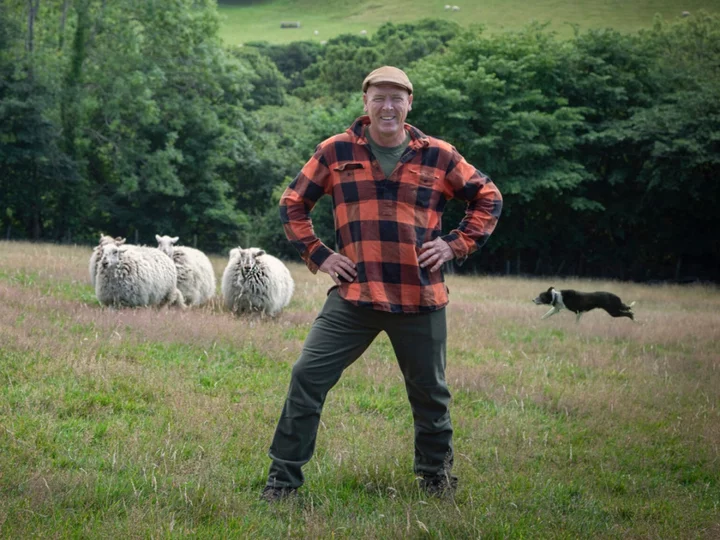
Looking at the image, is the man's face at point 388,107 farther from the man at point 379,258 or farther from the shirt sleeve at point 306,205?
the shirt sleeve at point 306,205

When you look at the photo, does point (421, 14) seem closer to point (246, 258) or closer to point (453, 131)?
point (453, 131)

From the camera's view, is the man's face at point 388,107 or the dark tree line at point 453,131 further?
the dark tree line at point 453,131

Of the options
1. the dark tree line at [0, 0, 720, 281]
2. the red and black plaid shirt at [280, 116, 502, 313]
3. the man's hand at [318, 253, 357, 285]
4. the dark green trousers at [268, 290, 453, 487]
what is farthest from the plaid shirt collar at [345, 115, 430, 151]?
the dark tree line at [0, 0, 720, 281]

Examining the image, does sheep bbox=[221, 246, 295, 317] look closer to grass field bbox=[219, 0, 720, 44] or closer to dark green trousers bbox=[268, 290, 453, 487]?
dark green trousers bbox=[268, 290, 453, 487]

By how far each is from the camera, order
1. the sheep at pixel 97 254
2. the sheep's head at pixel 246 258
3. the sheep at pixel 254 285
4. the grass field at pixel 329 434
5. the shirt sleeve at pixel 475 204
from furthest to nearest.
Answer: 1. the sheep at pixel 97 254
2. the sheep's head at pixel 246 258
3. the sheep at pixel 254 285
4. the shirt sleeve at pixel 475 204
5. the grass field at pixel 329 434

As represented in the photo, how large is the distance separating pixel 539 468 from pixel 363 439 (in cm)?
143

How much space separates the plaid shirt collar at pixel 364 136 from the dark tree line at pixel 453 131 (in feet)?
88.8

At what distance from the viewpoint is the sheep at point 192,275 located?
44.9ft

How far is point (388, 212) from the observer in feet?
16.6

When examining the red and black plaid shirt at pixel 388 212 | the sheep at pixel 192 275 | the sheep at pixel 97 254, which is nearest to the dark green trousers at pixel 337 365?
the red and black plaid shirt at pixel 388 212

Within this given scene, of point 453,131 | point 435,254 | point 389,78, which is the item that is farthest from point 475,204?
point 453,131

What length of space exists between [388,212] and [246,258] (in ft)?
27.2

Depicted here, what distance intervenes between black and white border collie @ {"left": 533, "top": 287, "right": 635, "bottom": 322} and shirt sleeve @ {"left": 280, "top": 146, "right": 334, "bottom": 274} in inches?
415

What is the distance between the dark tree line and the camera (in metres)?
33.0
